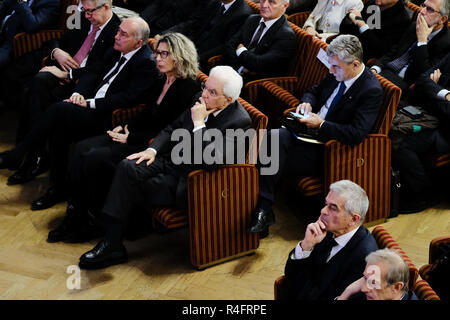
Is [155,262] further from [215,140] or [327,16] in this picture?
[327,16]

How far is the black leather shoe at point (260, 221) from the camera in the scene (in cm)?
371

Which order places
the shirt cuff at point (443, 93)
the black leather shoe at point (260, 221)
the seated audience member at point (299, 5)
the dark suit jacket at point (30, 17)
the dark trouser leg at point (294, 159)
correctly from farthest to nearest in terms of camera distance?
the seated audience member at point (299, 5), the dark suit jacket at point (30, 17), the shirt cuff at point (443, 93), the dark trouser leg at point (294, 159), the black leather shoe at point (260, 221)

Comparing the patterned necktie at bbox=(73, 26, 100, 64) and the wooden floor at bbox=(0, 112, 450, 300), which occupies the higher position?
the patterned necktie at bbox=(73, 26, 100, 64)

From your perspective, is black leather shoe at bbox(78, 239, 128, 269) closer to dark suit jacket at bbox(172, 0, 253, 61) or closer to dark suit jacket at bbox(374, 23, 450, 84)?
dark suit jacket at bbox(172, 0, 253, 61)

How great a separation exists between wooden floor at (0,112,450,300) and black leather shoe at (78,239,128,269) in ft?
0.12

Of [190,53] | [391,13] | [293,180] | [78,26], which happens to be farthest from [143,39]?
[391,13]

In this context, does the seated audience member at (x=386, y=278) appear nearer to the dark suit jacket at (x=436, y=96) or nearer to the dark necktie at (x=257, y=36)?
the dark suit jacket at (x=436, y=96)

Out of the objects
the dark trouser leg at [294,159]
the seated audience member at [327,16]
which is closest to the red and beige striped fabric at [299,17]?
the seated audience member at [327,16]

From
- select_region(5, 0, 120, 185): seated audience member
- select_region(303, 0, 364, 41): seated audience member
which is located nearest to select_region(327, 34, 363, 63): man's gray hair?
select_region(303, 0, 364, 41): seated audience member

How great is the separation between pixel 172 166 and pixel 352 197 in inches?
42.8

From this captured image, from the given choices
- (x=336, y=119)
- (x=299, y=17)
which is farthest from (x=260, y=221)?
(x=299, y=17)

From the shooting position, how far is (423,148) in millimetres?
4066

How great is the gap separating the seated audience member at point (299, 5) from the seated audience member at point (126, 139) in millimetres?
1605

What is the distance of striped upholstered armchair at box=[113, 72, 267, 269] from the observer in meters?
3.58
